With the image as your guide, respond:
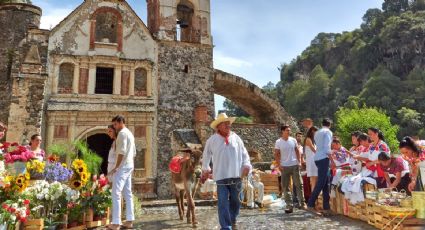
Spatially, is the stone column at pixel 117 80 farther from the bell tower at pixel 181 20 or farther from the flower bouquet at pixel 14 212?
the flower bouquet at pixel 14 212

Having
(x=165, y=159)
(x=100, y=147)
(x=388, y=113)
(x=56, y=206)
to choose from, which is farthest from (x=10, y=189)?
(x=388, y=113)

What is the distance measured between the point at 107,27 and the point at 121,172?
40.1 feet

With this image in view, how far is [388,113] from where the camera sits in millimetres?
43125

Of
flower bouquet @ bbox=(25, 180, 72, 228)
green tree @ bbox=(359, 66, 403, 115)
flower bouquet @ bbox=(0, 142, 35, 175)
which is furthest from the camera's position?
green tree @ bbox=(359, 66, 403, 115)

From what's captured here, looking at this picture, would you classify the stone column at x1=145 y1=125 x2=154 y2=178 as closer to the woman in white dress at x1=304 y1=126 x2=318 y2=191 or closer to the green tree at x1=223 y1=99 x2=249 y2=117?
the woman in white dress at x1=304 y1=126 x2=318 y2=191

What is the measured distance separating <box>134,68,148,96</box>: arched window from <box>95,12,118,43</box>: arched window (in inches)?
75.6

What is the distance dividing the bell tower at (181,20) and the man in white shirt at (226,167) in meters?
12.0

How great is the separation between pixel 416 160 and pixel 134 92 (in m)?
12.0

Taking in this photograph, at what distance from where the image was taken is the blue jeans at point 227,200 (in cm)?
478

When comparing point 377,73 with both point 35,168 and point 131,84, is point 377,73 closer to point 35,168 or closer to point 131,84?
point 131,84

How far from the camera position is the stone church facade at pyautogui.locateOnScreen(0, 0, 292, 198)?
14039mm

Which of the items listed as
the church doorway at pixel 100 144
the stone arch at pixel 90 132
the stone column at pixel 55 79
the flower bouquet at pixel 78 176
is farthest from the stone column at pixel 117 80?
the flower bouquet at pixel 78 176

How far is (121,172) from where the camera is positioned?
562 centimetres

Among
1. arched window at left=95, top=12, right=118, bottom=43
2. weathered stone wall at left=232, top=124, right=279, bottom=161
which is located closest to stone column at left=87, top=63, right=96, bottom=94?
arched window at left=95, top=12, right=118, bottom=43
